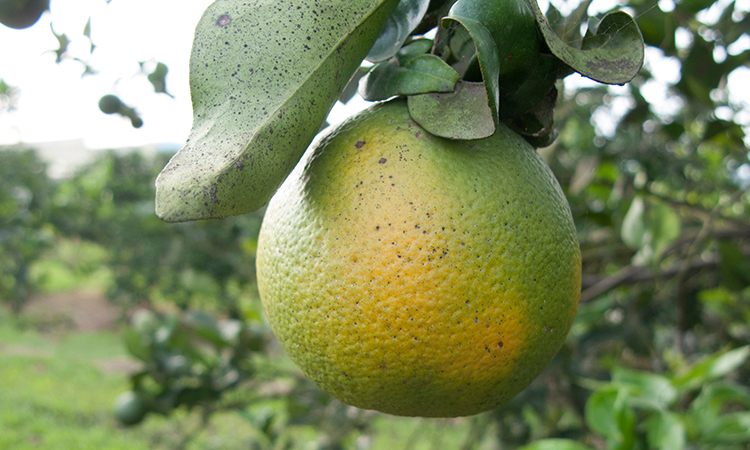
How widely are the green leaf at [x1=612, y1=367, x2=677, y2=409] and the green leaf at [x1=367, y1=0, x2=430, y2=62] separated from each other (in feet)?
3.86

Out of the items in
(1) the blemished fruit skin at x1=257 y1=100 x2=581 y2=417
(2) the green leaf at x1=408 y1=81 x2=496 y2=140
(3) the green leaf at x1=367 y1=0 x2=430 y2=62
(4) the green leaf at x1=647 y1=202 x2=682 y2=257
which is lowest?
(4) the green leaf at x1=647 y1=202 x2=682 y2=257

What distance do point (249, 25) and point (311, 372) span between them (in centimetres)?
33

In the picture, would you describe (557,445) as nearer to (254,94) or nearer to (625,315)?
(625,315)

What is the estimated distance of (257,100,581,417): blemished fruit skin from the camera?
17.5 inches

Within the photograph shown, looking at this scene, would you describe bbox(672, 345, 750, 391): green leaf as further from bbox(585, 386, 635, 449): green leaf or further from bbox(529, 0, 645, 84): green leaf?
bbox(529, 0, 645, 84): green leaf

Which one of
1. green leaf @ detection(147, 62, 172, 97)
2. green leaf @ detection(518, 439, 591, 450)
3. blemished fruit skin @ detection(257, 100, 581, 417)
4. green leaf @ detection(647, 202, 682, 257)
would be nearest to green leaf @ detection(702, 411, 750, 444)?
green leaf @ detection(518, 439, 591, 450)

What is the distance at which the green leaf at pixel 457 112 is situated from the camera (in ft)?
1.41

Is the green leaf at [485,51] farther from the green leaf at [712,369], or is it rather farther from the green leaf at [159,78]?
the green leaf at [712,369]

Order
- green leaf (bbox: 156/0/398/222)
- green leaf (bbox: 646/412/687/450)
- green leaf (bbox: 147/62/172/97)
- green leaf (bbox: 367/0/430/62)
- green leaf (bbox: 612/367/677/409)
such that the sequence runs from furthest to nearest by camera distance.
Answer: green leaf (bbox: 612/367/677/409) → green leaf (bbox: 646/412/687/450) → green leaf (bbox: 147/62/172/97) → green leaf (bbox: 367/0/430/62) → green leaf (bbox: 156/0/398/222)

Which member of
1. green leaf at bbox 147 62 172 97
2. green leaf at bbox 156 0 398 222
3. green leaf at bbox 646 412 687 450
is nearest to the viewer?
green leaf at bbox 156 0 398 222

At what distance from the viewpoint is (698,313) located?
1.71 metres

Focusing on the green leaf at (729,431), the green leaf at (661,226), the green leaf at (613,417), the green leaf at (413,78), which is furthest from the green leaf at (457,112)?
the green leaf at (729,431)

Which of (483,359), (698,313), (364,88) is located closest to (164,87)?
(364,88)

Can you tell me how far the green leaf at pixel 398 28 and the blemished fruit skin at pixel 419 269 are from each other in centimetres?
6
